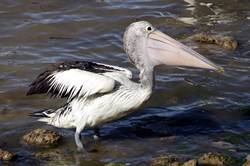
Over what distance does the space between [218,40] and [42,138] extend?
3.55m

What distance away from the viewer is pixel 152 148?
6609mm

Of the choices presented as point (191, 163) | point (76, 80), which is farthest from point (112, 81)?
point (191, 163)

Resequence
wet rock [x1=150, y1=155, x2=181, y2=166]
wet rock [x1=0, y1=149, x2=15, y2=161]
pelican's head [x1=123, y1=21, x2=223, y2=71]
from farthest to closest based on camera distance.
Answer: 1. pelican's head [x1=123, y1=21, x2=223, y2=71]
2. wet rock [x1=0, y1=149, x2=15, y2=161]
3. wet rock [x1=150, y1=155, x2=181, y2=166]

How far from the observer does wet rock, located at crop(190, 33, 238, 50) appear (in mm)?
9195

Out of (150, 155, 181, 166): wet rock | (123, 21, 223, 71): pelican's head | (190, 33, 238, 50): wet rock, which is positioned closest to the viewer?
(150, 155, 181, 166): wet rock

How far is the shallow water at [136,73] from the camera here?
21.9 ft

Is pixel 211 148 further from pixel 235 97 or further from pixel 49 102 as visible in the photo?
pixel 49 102

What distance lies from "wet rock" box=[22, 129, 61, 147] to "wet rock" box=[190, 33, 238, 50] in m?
3.35

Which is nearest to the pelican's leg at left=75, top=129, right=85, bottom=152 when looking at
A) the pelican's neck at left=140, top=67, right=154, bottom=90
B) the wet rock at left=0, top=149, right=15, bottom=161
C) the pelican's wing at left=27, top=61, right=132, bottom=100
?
the pelican's wing at left=27, top=61, right=132, bottom=100

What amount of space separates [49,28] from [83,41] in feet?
2.09

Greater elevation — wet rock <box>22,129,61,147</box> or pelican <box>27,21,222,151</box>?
pelican <box>27,21,222,151</box>

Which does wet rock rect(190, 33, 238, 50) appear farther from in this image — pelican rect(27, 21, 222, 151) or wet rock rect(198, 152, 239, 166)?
wet rock rect(198, 152, 239, 166)

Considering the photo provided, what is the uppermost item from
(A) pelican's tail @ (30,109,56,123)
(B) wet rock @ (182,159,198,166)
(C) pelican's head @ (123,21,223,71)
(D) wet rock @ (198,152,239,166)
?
(C) pelican's head @ (123,21,223,71)

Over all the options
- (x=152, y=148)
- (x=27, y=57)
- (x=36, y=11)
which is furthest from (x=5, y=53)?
(x=152, y=148)
